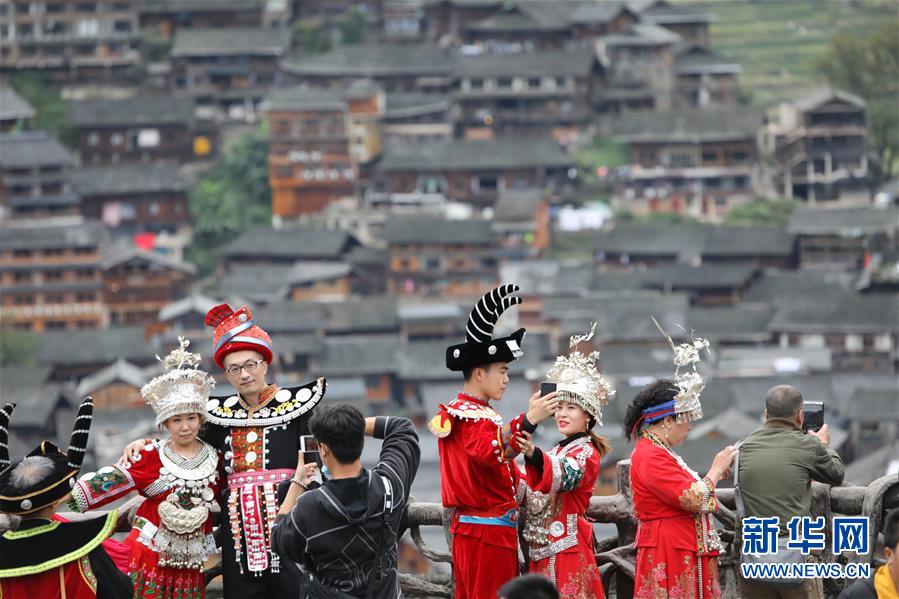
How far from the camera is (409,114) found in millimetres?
50469

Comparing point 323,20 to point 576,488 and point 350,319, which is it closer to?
point 350,319

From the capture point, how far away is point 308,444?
6461mm

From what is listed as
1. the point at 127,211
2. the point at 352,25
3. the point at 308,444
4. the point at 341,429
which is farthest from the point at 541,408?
the point at 352,25

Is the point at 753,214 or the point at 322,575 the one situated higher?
the point at 322,575

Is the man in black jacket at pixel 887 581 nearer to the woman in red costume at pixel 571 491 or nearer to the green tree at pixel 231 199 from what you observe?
the woman in red costume at pixel 571 491

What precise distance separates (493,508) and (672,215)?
42205mm

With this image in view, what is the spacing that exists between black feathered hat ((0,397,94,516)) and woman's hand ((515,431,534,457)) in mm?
1531

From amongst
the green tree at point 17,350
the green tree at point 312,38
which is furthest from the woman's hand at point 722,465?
the green tree at point 312,38

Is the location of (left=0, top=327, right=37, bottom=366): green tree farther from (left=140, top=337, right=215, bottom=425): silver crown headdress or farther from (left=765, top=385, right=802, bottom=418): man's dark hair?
(left=765, top=385, right=802, bottom=418): man's dark hair

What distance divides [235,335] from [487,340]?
99 centimetres

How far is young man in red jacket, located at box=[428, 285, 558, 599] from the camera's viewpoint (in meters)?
6.25

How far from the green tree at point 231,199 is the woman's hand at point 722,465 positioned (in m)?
41.2

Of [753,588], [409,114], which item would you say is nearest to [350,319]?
[409,114]

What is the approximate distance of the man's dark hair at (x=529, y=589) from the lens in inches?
200
